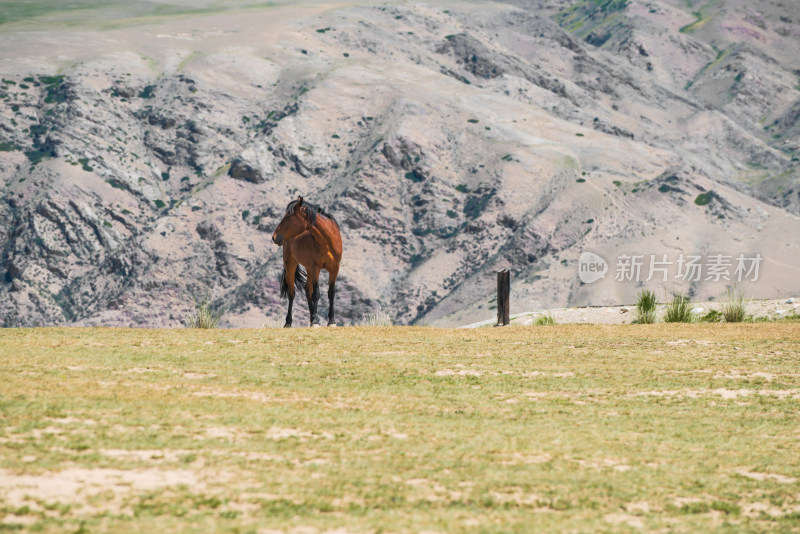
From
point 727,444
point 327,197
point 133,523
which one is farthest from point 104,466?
point 327,197

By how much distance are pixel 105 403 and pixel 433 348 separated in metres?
6.60

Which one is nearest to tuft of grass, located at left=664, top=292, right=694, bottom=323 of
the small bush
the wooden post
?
the small bush

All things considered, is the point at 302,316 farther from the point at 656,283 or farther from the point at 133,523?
the point at 133,523

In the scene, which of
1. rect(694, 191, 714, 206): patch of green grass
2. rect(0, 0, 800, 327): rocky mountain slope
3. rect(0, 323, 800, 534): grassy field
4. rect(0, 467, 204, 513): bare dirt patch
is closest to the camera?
rect(0, 467, 204, 513): bare dirt patch

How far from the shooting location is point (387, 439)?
8.39 m

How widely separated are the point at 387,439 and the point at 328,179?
10713 centimetres

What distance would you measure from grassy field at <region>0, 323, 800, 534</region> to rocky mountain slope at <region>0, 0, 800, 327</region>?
248 feet

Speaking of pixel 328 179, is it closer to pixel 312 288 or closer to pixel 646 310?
pixel 646 310

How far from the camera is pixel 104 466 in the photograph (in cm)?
700

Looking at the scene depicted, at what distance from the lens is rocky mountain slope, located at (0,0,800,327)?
97.6 metres

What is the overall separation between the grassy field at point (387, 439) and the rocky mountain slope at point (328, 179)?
75.5m

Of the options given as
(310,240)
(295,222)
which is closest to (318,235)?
(310,240)

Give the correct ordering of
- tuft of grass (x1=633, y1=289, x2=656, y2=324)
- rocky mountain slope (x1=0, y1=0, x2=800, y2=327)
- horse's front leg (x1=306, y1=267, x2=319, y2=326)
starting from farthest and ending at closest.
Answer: rocky mountain slope (x1=0, y1=0, x2=800, y2=327)
tuft of grass (x1=633, y1=289, x2=656, y2=324)
horse's front leg (x1=306, y1=267, x2=319, y2=326)

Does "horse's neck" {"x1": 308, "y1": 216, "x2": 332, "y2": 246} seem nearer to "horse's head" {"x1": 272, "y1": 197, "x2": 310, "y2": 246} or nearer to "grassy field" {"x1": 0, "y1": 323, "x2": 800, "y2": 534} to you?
"horse's head" {"x1": 272, "y1": 197, "x2": 310, "y2": 246}
